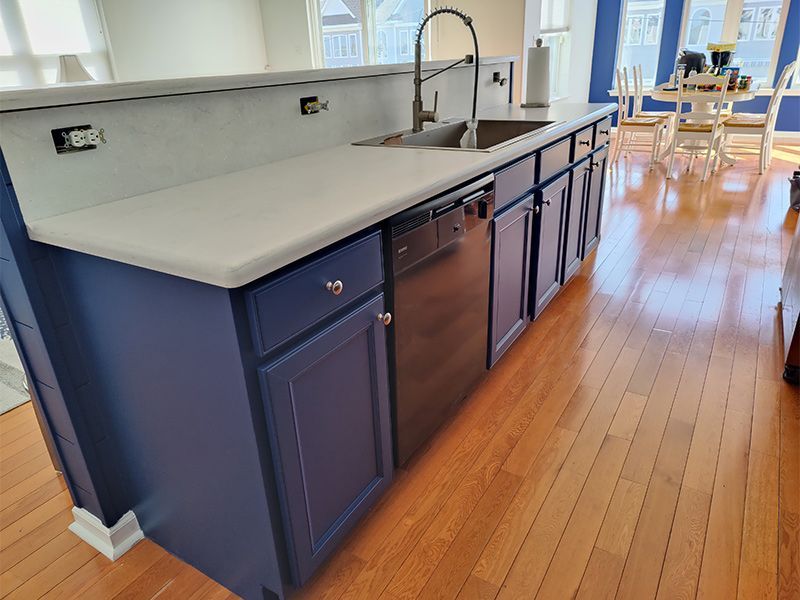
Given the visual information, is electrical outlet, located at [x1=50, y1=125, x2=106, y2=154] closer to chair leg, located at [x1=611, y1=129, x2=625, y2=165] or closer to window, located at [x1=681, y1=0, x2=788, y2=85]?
chair leg, located at [x1=611, y1=129, x2=625, y2=165]

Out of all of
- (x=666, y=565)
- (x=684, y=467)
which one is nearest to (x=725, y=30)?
(x=684, y=467)

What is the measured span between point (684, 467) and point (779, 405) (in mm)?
563

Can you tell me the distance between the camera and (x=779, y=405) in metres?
2.04

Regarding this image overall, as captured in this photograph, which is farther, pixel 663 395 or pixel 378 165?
pixel 663 395

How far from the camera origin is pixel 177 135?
155 centimetres

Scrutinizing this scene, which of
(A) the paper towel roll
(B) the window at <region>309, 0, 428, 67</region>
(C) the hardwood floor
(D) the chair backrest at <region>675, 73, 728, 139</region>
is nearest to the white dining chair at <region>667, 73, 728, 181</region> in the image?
(D) the chair backrest at <region>675, 73, 728, 139</region>

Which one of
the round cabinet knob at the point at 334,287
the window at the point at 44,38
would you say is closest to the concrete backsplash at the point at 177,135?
the round cabinet knob at the point at 334,287

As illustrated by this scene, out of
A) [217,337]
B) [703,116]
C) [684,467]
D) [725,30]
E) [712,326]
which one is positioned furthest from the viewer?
[725,30]

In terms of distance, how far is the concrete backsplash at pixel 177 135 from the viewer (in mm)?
1236

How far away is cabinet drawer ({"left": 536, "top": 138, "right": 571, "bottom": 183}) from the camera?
7.29 feet

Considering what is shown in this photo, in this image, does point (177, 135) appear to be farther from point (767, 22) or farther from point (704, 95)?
point (767, 22)

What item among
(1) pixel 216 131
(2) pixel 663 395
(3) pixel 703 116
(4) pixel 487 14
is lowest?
(2) pixel 663 395

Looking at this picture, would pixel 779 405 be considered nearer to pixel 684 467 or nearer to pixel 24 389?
pixel 684 467

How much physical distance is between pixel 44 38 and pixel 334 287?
15.5ft
